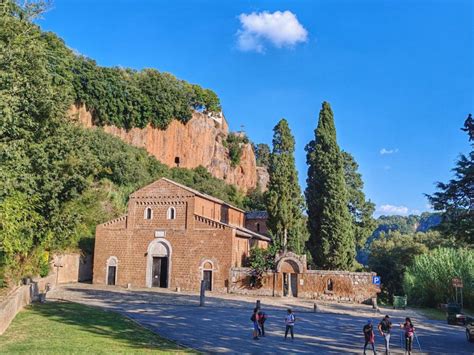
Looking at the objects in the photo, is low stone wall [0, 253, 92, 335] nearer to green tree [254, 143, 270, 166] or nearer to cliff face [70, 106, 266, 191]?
cliff face [70, 106, 266, 191]

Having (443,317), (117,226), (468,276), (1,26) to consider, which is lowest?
(443,317)

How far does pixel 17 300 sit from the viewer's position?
18.9m

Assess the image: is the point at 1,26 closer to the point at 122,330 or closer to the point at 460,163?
the point at 122,330

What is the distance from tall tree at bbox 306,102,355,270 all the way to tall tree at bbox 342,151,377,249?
938 centimetres

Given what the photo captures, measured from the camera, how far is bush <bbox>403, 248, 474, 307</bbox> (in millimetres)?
32344

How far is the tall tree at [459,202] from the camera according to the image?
53.7 ft

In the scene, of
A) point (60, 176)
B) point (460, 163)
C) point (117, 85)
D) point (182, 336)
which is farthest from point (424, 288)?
point (117, 85)

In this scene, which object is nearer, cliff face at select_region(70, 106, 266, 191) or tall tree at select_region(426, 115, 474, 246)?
tall tree at select_region(426, 115, 474, 246)

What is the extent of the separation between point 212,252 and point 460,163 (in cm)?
2306

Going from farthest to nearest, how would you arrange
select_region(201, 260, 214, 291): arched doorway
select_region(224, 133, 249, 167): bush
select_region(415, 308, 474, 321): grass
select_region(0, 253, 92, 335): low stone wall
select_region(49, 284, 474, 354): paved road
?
select_region(224, 133, 249, 167): bush
select_region(201, 260, 214, 291): arched doorway
select_region(415, 308, 474, 321): grass
select_region(0, 253, 92, 335): low stone wall
select_region(49, 284, 474, 354): paved road

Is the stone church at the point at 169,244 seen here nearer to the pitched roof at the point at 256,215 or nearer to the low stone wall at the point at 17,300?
the pitched roof at the point at 256,215

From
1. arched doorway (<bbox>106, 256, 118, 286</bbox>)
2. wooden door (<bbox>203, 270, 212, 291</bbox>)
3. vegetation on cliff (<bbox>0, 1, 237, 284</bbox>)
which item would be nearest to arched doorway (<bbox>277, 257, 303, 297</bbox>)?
wooden door (<bbox>203, 270, 212, 291</bbox>)

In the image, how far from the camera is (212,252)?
3600 cm

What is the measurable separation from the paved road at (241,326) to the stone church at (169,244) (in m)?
5.10
